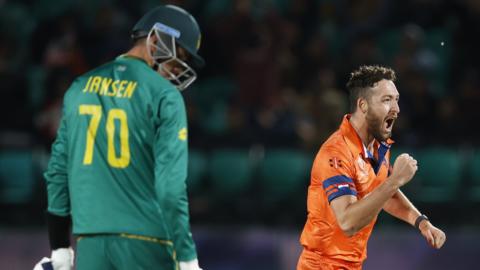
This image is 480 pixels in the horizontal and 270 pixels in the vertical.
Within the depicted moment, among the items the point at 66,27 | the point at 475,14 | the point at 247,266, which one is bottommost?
the point at 247,266

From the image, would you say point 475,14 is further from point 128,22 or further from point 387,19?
point 128,22

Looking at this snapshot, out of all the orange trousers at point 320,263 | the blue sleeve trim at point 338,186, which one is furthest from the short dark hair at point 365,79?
the orange trousers at point 320,263

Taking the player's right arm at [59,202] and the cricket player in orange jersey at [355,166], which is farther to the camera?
the cricket player in orange jersey at [355,166]

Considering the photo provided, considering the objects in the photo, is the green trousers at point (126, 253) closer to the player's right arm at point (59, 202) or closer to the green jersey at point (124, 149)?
the green jersey at point (124, 149)

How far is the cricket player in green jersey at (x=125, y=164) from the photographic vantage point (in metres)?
4.62

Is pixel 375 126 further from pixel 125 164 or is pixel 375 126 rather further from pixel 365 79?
pixel 125 164

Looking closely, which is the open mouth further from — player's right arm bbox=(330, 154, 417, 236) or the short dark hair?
player's right arm bbox=(330, 154, 417, 236)

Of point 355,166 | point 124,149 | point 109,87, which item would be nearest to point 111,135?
point 124,149

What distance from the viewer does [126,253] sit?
15.5ft

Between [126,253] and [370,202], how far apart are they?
1.27 m

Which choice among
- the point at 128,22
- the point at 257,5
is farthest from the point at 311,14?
the point at 128,22

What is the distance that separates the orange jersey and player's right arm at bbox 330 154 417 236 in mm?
250

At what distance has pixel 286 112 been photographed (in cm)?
1123

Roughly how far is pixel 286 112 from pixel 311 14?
2201 millimetres
